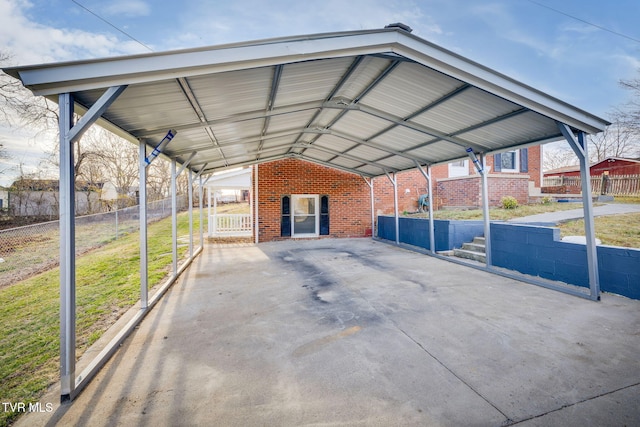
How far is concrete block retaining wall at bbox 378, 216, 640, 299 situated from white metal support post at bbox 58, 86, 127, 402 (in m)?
7.27

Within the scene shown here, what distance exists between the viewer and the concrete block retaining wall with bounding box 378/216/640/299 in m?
4.43

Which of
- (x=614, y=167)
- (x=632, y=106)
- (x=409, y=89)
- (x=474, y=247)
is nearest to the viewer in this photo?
(x=409, y=89)

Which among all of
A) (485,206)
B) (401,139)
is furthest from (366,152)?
(485,206)

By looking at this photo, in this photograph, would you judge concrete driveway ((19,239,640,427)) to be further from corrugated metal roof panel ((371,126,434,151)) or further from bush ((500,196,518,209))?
bush ((500,196,518,209))

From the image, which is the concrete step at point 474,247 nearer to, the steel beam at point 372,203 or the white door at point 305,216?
the steel beam at point 372,203

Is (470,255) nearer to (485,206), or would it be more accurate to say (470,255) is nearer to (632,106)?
(485,206)

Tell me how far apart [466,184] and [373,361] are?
11.3 metres

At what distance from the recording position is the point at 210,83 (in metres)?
3.58

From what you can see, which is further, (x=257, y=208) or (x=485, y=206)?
(x=257, y=208)

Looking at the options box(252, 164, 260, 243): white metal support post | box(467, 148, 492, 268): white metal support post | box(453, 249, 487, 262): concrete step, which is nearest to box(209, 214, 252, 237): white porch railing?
box(252, 164, 260, 243): white metal support post

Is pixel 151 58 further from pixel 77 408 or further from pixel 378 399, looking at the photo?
pixel 378 399

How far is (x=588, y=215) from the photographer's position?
14.7 feet

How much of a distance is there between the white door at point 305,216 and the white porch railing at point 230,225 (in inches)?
79.5

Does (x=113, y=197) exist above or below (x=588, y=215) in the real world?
above
